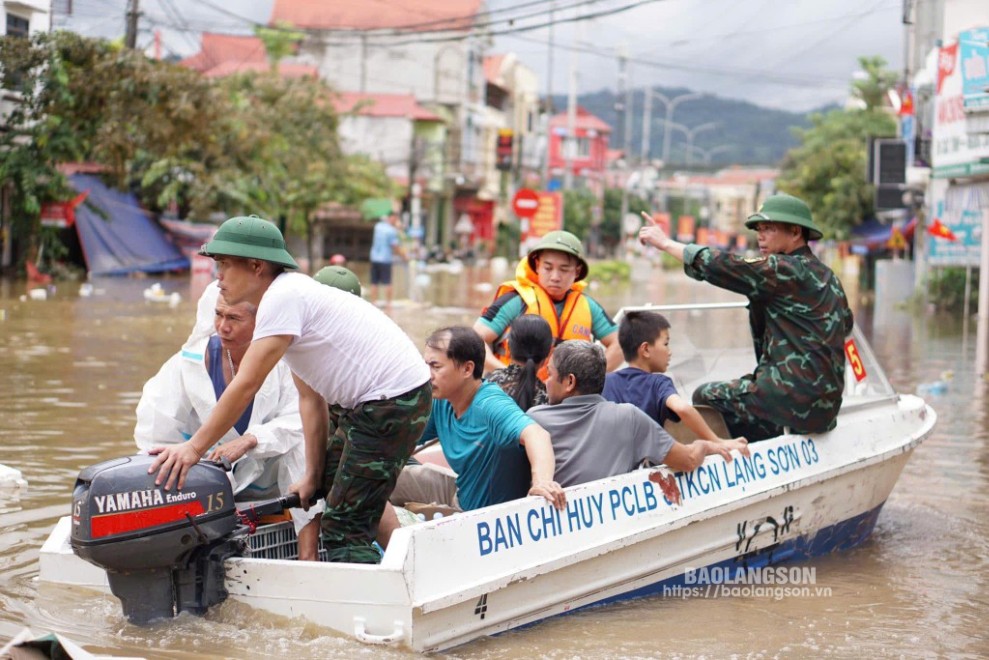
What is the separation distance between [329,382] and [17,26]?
69.3 feet

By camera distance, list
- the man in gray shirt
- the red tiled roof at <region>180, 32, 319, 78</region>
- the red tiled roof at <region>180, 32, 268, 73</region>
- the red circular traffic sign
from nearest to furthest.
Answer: the man in gray shirt
the red circular traffic sign
the red tiled roof at <region>180, 32, 319, 78</region>
the red tiled roof at <region>180, 32, 268, 73</region>

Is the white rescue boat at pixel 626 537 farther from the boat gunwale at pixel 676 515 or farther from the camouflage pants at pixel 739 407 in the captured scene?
the camouflage pants at pixel 739 407

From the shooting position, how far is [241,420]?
5.63 meters

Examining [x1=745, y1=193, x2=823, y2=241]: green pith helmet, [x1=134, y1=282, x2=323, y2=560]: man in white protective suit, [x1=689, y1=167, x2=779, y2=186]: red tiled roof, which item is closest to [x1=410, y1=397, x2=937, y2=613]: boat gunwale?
[x1=134, y1=282, x2=323, y2=560]: man in white protective suit

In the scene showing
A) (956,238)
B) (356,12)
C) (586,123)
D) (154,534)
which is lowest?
(154,534)

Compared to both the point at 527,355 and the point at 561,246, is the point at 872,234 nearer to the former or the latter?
the point at 561,246

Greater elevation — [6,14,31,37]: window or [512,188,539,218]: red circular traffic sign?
[6,14,31,37]: window

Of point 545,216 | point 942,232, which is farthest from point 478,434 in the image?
point 545,216

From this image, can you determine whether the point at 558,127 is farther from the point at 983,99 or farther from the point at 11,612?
the point at 11,612

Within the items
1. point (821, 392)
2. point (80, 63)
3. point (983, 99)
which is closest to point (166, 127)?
point (80, 63)

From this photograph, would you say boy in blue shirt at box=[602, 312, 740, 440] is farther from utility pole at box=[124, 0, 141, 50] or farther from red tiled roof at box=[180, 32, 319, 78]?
red tiled roof at box=[180, 32, 319, 78]

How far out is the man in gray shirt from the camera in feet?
18.0

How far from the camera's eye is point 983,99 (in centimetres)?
1791

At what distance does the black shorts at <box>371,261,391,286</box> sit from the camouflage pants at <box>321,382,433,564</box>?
1775 cm
